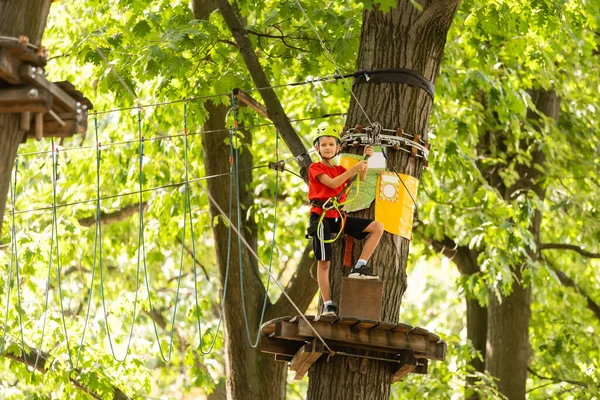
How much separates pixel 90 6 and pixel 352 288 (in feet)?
20.7

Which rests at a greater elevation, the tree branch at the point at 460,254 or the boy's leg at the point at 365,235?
the tree branch at the point at 460,254

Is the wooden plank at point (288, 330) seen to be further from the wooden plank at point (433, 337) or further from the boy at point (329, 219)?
the wooden plank at point (433, 337)

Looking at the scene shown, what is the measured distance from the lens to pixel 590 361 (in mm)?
13148

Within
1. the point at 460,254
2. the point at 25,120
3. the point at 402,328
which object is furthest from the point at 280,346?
the point at 460,254

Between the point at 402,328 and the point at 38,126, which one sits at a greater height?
the point at 38,126

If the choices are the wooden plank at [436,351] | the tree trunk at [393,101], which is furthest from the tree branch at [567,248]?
the wooden plank at [436,351]

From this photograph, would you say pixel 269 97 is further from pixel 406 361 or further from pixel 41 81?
pixel 41 81

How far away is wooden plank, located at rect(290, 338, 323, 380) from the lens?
6426 millimetres

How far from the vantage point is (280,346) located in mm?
6957

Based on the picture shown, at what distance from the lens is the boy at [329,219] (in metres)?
6.72

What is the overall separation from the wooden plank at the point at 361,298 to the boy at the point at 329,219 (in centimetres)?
6

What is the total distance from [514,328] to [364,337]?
21.1 feet

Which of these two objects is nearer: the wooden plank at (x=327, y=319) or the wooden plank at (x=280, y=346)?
the wooden plank at (x=327, y=319)

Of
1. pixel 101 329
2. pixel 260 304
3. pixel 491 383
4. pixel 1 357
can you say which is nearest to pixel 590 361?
pixel 491 383
